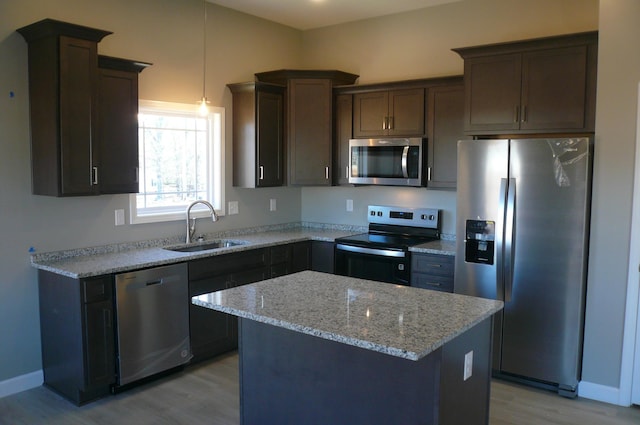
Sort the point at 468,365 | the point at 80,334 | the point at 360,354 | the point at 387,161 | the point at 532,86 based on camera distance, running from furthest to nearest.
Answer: the point at 387,161 → the point at 532,86 → the point at 80,334 → the point at 468,365 → the point at 360,354

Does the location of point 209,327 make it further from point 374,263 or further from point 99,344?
point 374,263

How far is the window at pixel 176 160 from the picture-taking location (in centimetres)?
451

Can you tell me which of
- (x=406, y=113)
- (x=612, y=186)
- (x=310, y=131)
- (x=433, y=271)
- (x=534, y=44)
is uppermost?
(x=534, y=44)

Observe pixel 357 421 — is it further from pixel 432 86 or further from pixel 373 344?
pixel 432 86

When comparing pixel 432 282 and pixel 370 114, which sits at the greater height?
pixel 370 114

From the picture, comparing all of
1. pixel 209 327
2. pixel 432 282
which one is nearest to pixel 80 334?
pixel 209 327

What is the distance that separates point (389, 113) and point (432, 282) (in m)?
1.62

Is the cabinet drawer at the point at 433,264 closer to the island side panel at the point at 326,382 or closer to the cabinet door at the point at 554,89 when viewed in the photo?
the cabinet door at the point at 554,89

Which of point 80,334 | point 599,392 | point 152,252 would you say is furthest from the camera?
point 152,252

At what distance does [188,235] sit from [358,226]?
1805mm

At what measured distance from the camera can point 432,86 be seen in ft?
15.6

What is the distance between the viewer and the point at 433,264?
4488 millimetres

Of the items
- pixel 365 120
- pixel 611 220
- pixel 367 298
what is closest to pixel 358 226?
pixel 365 120

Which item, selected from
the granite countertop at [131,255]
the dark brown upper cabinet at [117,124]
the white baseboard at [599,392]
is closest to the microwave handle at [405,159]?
the granite countertop at [131,255]
